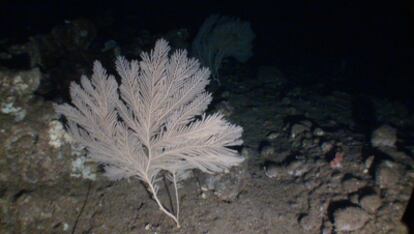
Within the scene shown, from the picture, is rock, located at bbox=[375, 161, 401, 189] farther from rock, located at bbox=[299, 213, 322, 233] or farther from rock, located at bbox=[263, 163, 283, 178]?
rock, located at bbox=[263, 163, 283, 178]

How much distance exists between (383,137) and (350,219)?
179 cm

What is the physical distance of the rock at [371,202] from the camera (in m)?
3.64

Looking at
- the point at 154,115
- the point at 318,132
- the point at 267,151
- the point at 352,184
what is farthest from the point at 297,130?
the point at 154,115

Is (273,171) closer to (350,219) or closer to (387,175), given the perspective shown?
(350,219)

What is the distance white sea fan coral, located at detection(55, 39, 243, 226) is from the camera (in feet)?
10.8

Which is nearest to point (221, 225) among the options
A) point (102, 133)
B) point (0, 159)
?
point (102, 133)

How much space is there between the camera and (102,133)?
3441 mm

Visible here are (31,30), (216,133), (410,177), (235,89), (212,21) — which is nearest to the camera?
(216,133)

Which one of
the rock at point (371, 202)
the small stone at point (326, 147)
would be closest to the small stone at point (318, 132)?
the small stone at point (326, 147)

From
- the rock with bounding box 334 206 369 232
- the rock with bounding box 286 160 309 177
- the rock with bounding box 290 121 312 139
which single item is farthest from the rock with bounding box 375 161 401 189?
the rock with bounding box 290 121 312 139

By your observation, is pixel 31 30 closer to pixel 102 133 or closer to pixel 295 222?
pixel 102 133

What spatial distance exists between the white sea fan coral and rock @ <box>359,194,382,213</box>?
1.66 meters

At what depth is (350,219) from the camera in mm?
3539

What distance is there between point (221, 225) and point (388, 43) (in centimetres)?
1203
